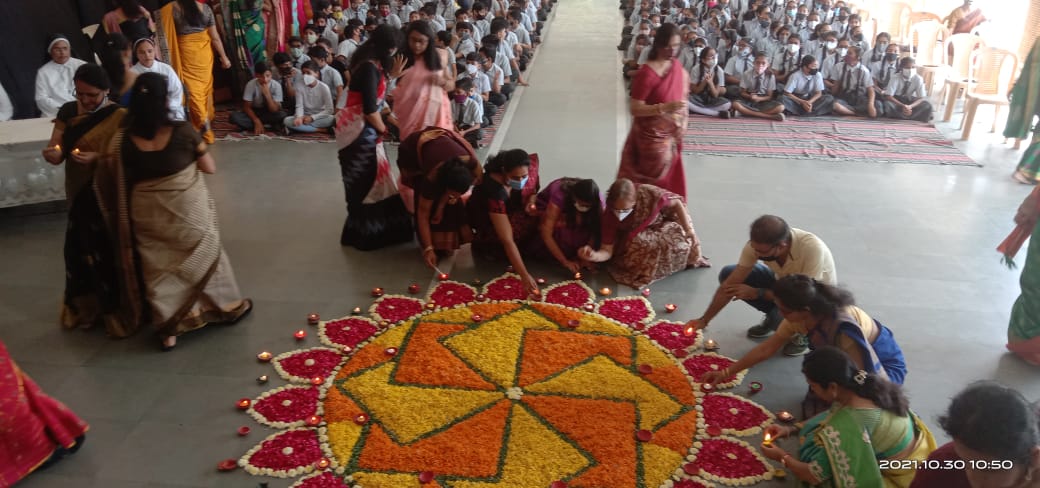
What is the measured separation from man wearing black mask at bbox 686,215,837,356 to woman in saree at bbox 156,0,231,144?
15.7 feet

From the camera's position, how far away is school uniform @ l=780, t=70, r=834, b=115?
7508mm

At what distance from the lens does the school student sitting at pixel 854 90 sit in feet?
24.4

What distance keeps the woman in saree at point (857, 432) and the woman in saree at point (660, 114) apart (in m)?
2.17

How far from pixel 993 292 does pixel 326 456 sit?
3552mm

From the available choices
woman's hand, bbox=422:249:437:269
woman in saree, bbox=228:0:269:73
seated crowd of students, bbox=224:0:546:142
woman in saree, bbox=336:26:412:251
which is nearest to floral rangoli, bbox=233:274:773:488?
woman's hand, bbox=422:249:437:269

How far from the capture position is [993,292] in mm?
3996

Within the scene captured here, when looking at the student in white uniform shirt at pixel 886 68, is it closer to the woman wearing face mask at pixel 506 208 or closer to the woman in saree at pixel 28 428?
the woman wearing face mask at pixel 506 208

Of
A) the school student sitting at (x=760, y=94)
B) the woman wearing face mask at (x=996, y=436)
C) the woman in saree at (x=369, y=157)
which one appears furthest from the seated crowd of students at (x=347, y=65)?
the woman wearing face mask at (x=996, y=436)

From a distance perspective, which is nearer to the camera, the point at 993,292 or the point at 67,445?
the point at 67,445

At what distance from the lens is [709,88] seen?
24.8 ft

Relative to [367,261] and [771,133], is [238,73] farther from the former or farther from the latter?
[771,133]

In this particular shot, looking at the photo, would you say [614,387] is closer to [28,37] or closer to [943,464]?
[943,464]

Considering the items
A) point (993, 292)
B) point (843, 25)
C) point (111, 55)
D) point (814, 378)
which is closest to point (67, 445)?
point (111, 55)

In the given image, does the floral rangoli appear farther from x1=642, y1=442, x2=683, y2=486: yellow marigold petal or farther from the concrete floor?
the concrete floor
